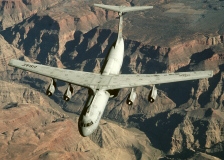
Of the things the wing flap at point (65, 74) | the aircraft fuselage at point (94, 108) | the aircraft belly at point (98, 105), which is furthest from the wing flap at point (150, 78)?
the aircraft belly at point (98, 105)

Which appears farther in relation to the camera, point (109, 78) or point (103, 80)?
point (109, 78)

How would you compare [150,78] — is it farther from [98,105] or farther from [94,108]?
[94,108]

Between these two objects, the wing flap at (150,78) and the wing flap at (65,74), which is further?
the wing flap at (150,78)

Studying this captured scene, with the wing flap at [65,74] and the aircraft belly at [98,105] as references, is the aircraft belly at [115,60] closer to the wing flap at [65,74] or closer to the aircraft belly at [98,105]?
the wing flap at [65,74]

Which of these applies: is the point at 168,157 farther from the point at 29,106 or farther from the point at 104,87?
the point at 104,87

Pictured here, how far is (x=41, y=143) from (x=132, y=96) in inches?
2659

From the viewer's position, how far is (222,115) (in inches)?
7505

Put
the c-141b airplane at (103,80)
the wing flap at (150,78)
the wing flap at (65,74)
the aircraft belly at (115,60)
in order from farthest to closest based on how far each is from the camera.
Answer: the aircraft belly at (115,60) < the wing flap at (150,78) < the wing flap at (65,74) < the c-141b airplane at (103,80)

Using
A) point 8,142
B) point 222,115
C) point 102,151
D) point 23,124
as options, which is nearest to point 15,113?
point 23,124

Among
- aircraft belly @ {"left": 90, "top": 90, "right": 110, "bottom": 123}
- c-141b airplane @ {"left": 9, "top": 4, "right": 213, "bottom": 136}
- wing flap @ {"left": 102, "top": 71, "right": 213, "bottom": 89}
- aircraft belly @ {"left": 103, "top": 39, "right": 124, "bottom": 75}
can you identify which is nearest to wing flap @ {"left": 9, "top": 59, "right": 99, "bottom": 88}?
c-141b airplane @ {"left": 9, "top": 4, "right": 213, "bottom": 136}

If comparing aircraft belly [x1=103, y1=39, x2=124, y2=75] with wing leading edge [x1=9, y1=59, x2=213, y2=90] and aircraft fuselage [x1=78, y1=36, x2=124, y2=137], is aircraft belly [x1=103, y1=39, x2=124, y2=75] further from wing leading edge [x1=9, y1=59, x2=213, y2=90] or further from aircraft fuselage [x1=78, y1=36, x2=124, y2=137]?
wing leading edge [x1=9, y1=59, x2=213, y2=90]

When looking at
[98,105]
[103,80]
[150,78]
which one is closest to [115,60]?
[150,78]

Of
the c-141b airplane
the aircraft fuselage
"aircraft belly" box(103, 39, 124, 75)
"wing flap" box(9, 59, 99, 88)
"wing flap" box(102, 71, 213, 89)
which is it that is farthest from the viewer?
"aircraft belly" box(103, 39, 124, 75)

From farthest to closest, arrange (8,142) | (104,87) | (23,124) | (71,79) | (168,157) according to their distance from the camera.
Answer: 1. (168,157)
2. (23,124)
3. (8,142)
4. (71,79)
5. (104,87)
